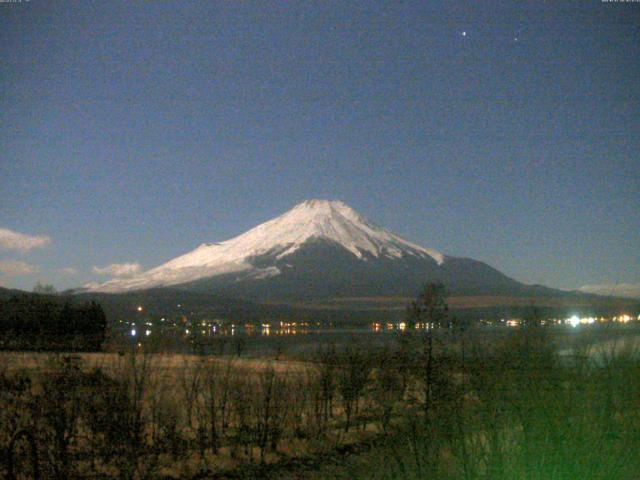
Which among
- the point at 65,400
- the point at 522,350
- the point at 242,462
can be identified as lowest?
the point at 242,462

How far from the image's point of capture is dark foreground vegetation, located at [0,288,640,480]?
4703 millimetres

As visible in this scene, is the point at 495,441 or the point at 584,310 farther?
the point at 584,310

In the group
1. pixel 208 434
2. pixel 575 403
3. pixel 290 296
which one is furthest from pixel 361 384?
pixel 290 296

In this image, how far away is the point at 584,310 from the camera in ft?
36.8

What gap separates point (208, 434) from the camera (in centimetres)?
1239

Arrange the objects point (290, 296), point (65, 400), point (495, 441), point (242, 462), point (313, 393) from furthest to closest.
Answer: point (290, 296), point (313, 393), point (242, 462), point (65, 400), point (495, 441)

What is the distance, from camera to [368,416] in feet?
51.4

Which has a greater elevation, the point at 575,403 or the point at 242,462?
the point at 575,403

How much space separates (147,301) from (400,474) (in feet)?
419

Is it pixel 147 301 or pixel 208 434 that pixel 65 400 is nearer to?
pixel 208 434

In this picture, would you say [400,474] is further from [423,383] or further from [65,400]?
[423,383]

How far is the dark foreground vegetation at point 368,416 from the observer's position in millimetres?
4703

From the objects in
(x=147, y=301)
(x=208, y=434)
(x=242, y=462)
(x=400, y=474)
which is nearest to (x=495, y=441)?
(x=400, y=474)

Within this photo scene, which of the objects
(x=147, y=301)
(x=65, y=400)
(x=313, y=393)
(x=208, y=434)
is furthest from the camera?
(x=147, y=301)
